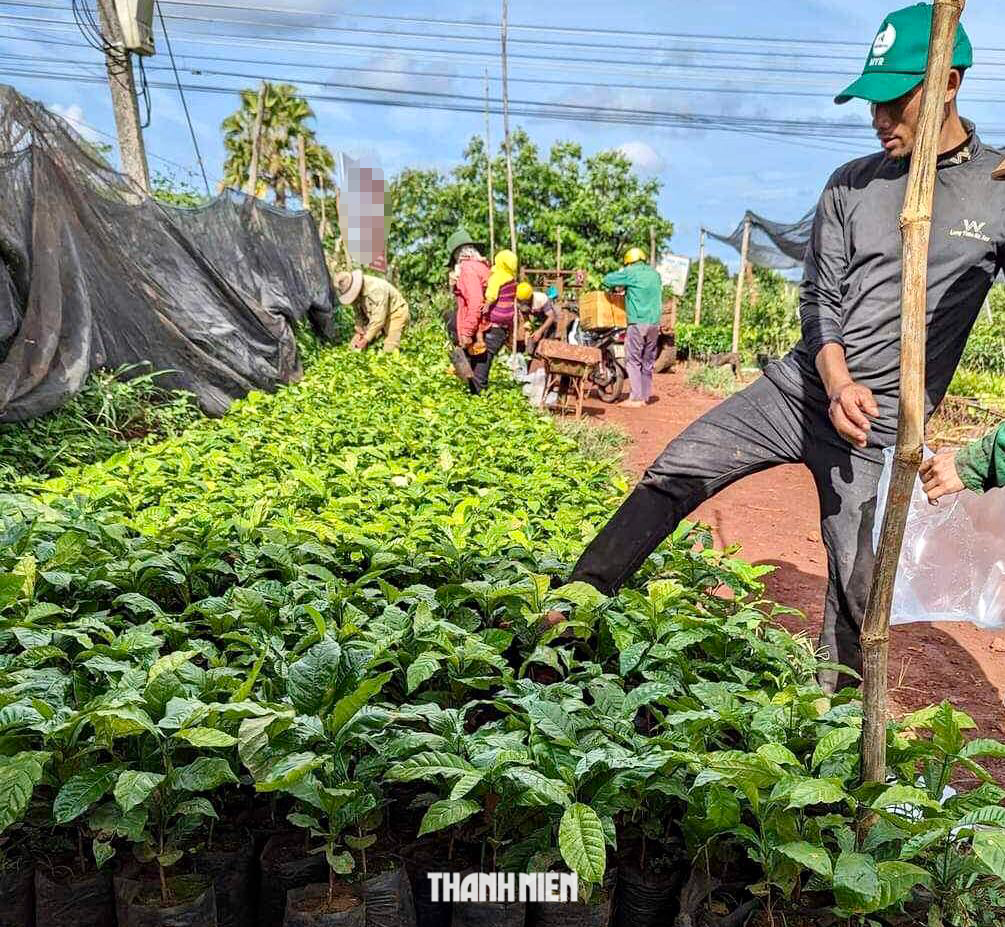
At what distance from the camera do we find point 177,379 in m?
7.22

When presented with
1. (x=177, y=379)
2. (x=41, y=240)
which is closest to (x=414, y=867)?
(x=41, y=240)

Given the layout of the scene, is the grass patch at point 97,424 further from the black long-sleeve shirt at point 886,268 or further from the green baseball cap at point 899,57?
the green baseball cap at point 899,57

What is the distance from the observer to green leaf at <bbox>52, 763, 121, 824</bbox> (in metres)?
1.60

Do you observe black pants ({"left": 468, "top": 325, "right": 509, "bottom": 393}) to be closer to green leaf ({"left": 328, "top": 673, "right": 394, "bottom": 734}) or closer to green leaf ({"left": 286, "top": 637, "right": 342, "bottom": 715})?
green leaf ({"left": 286, "top": 637, "right": 342, "bottom": 715})

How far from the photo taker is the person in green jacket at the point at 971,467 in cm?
175

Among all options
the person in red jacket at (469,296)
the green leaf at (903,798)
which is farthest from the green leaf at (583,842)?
the person in red jacket at (469,296)

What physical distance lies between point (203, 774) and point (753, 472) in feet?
6.18

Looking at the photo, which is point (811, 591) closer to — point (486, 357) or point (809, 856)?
point (809, 856)

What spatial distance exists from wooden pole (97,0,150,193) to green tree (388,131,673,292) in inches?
589

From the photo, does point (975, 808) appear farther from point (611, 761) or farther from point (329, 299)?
point (329, 299)

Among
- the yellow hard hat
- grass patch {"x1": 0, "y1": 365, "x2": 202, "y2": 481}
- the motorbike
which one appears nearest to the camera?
grass patch {"x1": 0, "y1": 365, "x2": 202, "y2": 481}

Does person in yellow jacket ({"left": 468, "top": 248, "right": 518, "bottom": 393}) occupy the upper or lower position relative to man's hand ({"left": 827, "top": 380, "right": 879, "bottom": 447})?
upper

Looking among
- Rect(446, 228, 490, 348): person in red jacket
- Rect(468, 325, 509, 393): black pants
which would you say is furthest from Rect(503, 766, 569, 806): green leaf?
Rect(468, 325, 509, 393): black pants

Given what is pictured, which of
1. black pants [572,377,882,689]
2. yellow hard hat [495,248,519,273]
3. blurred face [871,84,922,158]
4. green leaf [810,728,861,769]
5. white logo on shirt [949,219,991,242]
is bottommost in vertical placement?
green leaf [810,728,861,769]
